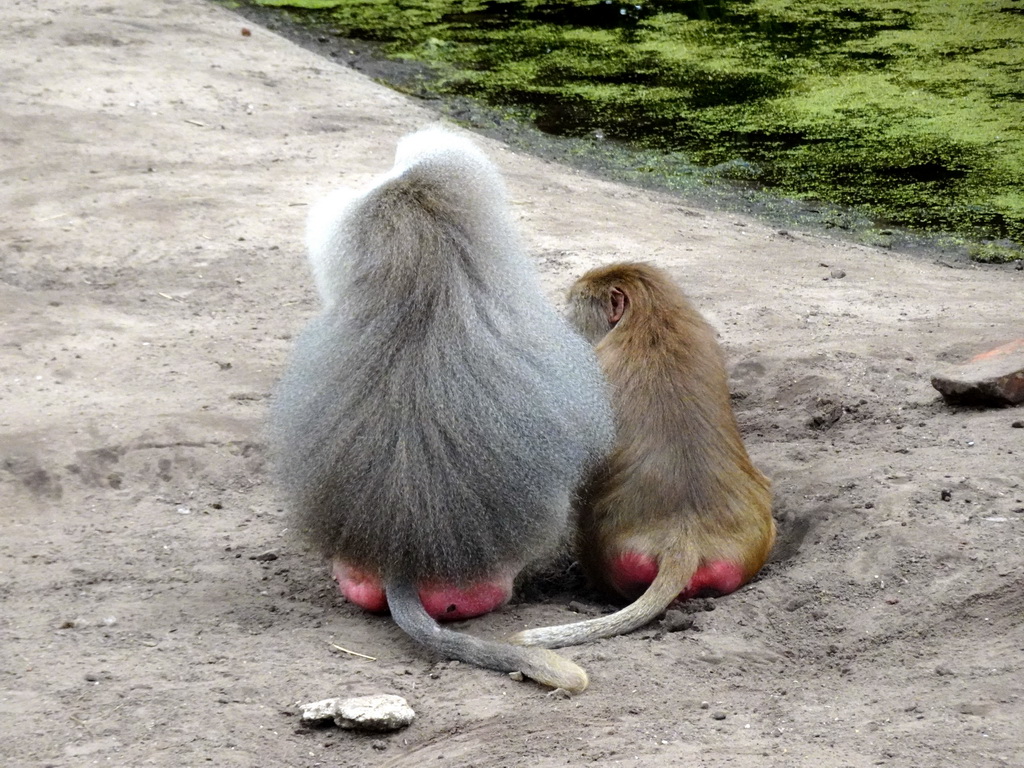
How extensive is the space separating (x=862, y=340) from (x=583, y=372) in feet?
5.22

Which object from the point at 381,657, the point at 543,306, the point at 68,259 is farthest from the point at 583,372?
the point at 68,259

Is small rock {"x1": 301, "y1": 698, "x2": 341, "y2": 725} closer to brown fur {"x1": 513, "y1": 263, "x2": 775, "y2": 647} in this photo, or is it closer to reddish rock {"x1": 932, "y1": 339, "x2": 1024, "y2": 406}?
brown fur {"x1": 513, "y1": 263, "x2": 775, "y2": 647}

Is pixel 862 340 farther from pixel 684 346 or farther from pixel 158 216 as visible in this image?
pixel 158 216

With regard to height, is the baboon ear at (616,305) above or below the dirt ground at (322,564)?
above

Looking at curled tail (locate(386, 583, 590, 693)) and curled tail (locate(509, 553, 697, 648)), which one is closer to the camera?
curled tail (locate(386, 583, 590, 693))

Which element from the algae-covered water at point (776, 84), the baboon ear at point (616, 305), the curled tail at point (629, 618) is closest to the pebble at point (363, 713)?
the curled tail at point (629, 618)

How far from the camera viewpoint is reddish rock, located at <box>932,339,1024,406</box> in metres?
3.40

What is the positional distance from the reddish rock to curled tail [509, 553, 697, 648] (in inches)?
43.9

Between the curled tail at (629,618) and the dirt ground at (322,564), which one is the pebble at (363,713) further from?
the curled tail at (629,618)

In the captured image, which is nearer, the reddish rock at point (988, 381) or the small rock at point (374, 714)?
the small rock at point (374, 714)

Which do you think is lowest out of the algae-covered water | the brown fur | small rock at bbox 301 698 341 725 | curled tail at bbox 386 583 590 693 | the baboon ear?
small rock at bbox 301 698 341 725

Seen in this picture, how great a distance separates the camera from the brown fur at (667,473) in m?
2.88

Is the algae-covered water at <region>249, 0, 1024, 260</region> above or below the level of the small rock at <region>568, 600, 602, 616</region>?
above

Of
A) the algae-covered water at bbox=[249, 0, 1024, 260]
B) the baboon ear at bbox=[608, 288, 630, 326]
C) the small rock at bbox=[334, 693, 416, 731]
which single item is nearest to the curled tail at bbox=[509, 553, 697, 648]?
the small rock at bbox=[334, 693, 416, 731]
